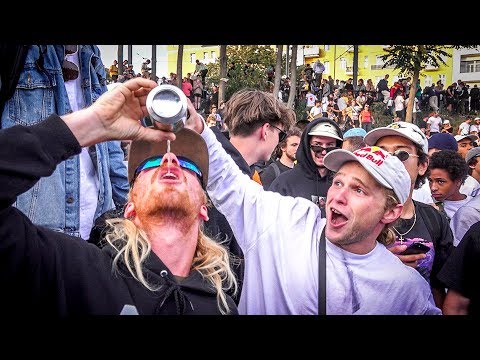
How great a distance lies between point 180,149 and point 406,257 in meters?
0.85

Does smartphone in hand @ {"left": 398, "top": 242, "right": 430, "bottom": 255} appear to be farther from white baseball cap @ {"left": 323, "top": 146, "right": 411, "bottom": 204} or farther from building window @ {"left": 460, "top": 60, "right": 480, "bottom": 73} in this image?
building window @ {"left": 460, "top": 60, "right": 480, "bottom": 73}

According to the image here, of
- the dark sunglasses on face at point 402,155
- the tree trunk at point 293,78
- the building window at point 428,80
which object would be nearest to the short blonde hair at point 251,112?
the tree trunk at point 293,78

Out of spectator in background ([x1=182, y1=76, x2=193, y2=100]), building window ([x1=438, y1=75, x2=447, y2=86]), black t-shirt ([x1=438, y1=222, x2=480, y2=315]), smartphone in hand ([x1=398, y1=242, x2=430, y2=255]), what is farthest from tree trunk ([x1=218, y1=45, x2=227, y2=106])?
black t-shirt ([x1=438, y1=222, x2=480, y2=315])

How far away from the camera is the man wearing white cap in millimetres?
1870

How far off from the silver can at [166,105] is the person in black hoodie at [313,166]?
0.84 metres

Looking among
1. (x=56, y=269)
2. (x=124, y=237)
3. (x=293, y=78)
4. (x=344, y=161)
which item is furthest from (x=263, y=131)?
(x=56, y=269)

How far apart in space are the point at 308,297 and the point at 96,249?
0.68 meters

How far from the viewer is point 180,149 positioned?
1791 mm

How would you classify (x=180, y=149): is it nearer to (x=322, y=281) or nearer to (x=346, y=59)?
(x=322, y=281)

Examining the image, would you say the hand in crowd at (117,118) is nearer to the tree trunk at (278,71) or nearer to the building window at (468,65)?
the tree trunk at (278,71)

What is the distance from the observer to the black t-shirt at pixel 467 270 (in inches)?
79.8

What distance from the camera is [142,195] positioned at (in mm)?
1780
